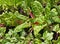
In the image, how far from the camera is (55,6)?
2496 millimetres

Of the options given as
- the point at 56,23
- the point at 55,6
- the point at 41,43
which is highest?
the point at 55,6

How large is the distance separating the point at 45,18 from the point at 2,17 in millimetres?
527

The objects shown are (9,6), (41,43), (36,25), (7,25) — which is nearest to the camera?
(41,43)

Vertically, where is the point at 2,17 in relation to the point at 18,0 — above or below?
below

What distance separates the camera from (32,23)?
7.88ft

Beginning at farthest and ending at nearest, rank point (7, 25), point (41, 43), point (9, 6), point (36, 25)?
point (9, 6)
point (7, 25)
point (36, 25)
point (41, 43)

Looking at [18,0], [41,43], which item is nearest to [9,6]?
[18,0]

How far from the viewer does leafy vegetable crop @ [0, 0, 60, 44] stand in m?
2.29

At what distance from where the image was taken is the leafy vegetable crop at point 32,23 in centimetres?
229

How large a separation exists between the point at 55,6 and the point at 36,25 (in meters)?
0.33

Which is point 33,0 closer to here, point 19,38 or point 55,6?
point 55,6

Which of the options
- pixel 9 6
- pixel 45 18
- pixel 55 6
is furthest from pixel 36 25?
pixel 9 6

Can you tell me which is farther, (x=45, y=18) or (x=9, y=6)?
(x=9, y=6)

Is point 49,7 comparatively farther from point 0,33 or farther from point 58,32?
point 0,33
